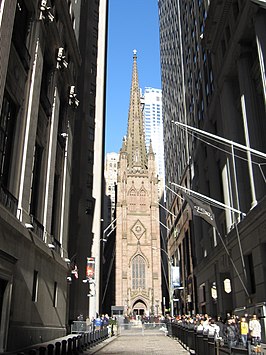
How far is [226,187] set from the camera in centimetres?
2859

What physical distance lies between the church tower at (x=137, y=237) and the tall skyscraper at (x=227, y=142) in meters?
48.6

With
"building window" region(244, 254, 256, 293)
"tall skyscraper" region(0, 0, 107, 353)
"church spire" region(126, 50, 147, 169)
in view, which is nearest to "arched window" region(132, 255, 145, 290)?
"church spire" region(126, 50, 147, 169)

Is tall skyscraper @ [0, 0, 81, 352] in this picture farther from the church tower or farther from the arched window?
the arched window

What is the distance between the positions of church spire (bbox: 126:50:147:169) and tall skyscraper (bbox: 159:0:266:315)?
69.2 m

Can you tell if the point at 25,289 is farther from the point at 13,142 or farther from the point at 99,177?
the point at 99,177

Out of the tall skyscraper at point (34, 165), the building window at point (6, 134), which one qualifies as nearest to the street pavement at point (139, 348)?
the tall skyscraper at point (34, 165)

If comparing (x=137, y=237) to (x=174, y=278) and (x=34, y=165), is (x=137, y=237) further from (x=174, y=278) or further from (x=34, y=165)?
(x=34, y=165)

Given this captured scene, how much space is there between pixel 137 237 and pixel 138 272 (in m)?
9.49

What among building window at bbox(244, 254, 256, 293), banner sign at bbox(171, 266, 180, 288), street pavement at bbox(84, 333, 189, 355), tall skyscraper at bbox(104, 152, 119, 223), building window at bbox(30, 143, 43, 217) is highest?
tall skyscraper at bbox(104, 152, 119, 223)

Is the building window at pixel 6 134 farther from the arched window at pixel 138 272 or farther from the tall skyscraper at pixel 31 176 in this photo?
the arched window at pixel 138 272

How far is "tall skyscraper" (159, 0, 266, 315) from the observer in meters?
21.6

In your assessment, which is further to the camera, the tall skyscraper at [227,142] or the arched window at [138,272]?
the arched window at [138,272]

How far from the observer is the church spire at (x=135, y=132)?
398 ft

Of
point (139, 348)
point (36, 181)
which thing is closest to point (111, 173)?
point (36, 181)
